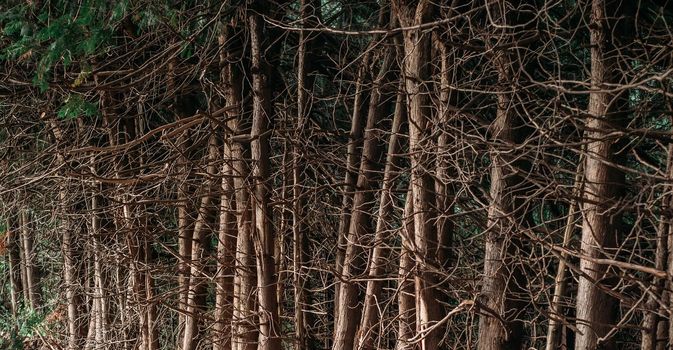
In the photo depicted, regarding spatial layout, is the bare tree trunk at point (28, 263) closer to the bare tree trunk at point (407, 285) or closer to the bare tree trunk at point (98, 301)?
the bare tree trunk at point (98, 301)

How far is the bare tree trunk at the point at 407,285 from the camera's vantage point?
25.6ft

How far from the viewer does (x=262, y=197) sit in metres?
10.2

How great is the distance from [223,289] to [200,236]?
4.72 feet

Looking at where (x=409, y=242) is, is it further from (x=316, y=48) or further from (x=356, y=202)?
(x=316, y=48)

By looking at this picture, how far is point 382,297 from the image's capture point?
9.52 m

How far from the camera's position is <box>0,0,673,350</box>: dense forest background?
630cm

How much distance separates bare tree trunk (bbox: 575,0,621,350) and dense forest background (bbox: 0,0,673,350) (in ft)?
0.05

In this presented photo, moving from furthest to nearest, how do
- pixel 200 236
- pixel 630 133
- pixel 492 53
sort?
1. pixel 200 236
2. pixel 492 53
3. pixel 630 133

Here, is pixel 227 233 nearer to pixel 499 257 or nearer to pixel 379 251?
pixel 379 251

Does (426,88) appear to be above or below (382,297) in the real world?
above

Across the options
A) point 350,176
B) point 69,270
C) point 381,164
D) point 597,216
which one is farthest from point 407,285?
point 69,270

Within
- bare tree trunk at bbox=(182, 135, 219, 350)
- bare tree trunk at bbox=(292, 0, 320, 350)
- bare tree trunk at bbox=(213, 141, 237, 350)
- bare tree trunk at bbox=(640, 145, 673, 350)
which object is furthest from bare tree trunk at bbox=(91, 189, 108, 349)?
bare tree trunk at bbox=(640, 145, 673, 350)

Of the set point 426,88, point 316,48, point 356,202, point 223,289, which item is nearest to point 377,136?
point 356,202

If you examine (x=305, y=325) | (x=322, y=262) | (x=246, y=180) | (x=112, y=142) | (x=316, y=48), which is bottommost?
(x=305, y=325)
